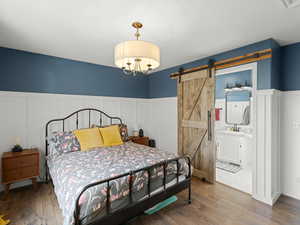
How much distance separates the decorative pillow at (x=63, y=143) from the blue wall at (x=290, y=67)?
3.75 metres

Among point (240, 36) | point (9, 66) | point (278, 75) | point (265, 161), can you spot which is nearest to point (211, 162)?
point (265, 161)

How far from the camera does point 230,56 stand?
2854 millimetres

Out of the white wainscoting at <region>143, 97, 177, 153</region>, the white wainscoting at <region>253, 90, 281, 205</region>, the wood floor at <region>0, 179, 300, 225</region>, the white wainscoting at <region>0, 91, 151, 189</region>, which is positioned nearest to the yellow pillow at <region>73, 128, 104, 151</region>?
the white wainscoting at <region>0, 91, 151, 189</region>

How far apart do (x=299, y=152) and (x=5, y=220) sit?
171 inches

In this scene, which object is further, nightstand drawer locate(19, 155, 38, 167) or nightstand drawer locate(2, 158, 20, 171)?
nightstand drawer locate(19, 155, 38, 167)

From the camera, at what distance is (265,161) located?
95.3 inches

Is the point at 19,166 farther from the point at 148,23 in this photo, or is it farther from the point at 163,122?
the point at 163,122

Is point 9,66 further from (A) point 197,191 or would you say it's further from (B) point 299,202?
(B) point 299,202

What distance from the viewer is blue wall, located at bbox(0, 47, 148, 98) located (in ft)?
9.27

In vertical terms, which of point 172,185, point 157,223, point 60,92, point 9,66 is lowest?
point 157,223

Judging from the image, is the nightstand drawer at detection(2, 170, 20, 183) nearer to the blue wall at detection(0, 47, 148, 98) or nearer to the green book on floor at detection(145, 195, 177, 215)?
the blue wall at detection(0, 47, 148, 98)

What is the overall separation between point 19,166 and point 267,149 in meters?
3.96

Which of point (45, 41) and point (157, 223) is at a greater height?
point (45, 41)

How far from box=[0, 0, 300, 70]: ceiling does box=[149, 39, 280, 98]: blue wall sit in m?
0.13
